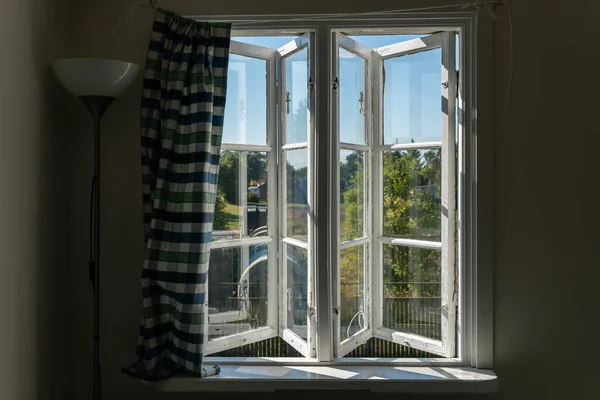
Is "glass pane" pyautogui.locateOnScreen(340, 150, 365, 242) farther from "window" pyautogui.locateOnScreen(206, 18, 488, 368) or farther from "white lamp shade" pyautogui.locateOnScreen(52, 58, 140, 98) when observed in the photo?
"white lamp shade" pyautogui.locateOnScreen(52, 58, 140, 98)

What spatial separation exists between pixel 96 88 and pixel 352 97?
0.93 meters

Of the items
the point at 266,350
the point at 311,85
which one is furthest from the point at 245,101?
→ the point at 266,350

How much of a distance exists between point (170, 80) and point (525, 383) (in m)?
1.72

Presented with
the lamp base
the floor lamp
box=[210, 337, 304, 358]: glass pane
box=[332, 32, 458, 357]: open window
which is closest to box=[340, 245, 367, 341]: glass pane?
box=[332, 32, 458, 357]: open window

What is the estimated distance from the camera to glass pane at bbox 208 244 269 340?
1963 mm

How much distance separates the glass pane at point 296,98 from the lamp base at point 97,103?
66cm

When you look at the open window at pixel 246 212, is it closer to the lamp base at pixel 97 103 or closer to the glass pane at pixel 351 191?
the glass pane at pixel 351 191

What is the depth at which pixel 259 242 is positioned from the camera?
198 cm

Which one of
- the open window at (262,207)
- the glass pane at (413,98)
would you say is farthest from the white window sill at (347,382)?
the glass pane at (413,98)

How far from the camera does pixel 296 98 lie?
196cm

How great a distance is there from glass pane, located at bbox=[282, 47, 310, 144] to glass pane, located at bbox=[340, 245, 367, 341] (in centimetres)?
50

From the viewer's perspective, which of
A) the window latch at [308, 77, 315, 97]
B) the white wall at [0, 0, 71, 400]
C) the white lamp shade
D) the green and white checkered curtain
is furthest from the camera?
the window latch at [308, 77, 315, 97]

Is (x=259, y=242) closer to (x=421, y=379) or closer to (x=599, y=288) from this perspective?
(x=421, y=379)

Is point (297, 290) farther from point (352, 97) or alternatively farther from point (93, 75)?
point (93, 75)
